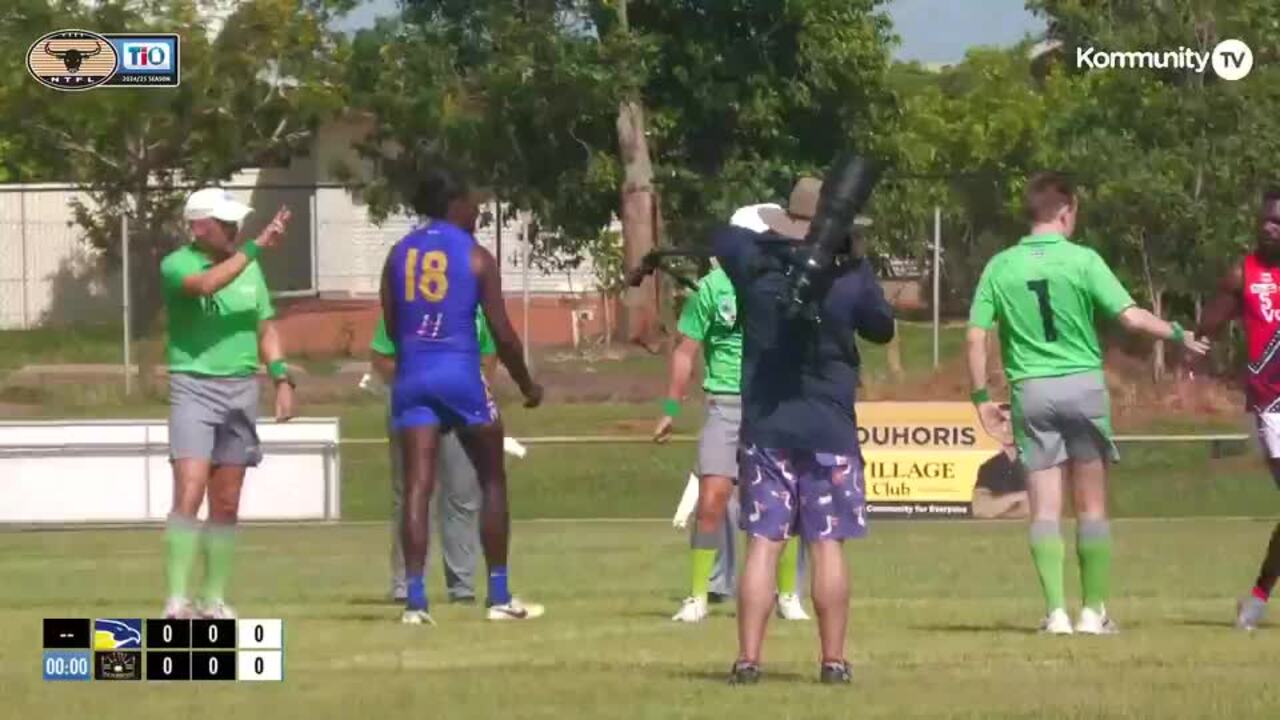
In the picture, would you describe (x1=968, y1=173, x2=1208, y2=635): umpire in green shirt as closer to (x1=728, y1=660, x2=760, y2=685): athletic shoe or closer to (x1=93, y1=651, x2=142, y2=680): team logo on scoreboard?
(x1=728, y1=660, x2=760, y2=685): athletic shoe

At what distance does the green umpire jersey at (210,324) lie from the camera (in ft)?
35.1

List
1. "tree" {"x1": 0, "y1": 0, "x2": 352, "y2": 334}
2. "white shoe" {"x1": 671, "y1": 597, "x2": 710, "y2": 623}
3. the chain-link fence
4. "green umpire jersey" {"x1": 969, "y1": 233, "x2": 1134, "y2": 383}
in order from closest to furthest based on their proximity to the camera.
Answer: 1. "green umpire jersey" {"x1": 969, "y1": 233, "x2": 1134, "y2": 383}
2. "white shoe" {"x1": 671, "y1": 597, "x2": 710, "y2": 623}
3. the chain-link fence
4. "tree" {"x1": 0, "y1": 0, "x2": 352, "y2": 334}

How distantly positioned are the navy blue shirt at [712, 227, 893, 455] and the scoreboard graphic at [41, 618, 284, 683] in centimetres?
184

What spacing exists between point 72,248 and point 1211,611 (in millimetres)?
22660

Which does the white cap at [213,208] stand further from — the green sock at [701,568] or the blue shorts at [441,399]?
the green sock at [701,568]

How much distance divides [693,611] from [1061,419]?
1.95m

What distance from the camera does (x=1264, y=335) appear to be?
36.0 feet

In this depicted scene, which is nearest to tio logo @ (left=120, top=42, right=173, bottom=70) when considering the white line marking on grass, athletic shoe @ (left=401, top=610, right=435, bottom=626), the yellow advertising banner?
the white line marking on grass

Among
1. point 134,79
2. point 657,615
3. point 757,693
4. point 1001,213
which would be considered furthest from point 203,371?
point 134,79

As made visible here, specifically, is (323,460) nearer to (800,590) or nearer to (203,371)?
(800,590)

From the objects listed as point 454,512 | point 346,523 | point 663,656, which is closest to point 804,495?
point 663,656

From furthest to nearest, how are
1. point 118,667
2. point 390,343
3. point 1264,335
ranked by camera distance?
1. point 390,343
2. point 1264,335
3. point 118,667

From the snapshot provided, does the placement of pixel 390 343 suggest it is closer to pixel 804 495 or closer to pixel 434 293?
pixel 434 293

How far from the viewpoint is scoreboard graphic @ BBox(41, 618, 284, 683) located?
8797 millimetres
